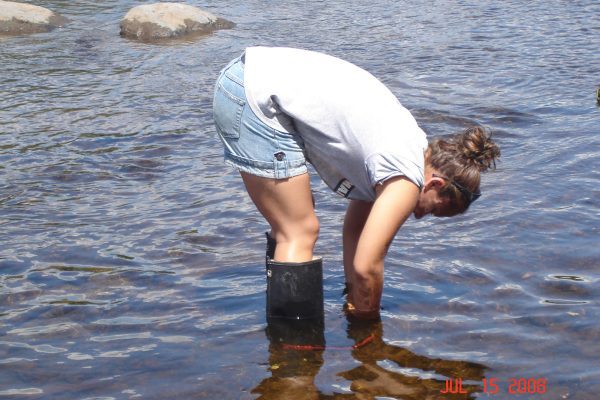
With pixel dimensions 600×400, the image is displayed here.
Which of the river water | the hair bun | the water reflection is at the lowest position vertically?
the water reflection

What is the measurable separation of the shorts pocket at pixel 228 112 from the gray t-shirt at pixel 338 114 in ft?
0.22

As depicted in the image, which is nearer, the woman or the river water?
the woman

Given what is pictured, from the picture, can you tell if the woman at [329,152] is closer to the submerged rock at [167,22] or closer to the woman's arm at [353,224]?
the woman's arm at [353,224]

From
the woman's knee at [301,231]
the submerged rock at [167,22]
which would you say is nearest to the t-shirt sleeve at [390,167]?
the woman's knee at [301,231]

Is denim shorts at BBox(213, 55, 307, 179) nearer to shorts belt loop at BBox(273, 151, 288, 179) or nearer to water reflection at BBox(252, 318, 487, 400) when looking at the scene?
shorts belt loop at BBox(273, 151, 288, 179)

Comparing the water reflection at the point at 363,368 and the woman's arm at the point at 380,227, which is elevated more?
the woman's arm at the point at 380,227

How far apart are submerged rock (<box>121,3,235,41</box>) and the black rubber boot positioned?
8.99 metres

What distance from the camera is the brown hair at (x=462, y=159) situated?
3.61 meters

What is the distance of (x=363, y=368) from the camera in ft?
12.9

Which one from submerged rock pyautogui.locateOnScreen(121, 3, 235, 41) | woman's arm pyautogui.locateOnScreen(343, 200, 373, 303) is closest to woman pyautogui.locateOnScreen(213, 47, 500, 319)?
woman's arm pyautogui.locateOnScreen(343, 200, 373, 303)

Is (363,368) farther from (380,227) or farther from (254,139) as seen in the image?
(254,139)

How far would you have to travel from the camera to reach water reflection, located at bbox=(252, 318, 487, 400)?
3.71 m

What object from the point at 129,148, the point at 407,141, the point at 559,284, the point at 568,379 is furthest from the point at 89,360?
the point at 129,148

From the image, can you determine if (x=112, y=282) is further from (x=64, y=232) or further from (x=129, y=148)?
(x=129, y=148)
